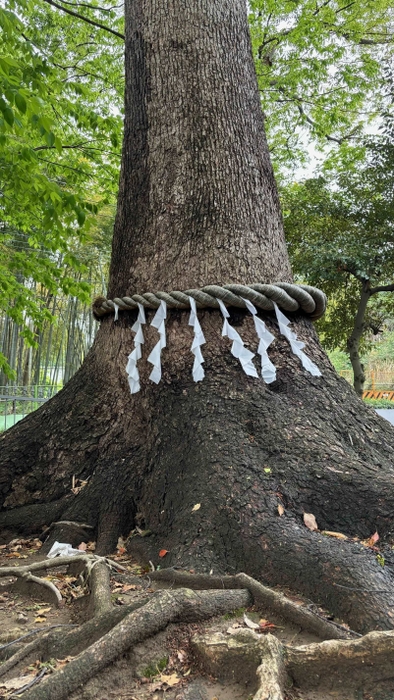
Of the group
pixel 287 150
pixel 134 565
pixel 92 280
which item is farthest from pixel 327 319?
pixel 134 565

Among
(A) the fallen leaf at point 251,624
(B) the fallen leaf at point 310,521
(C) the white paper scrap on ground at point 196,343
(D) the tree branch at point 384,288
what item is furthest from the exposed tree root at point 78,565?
(D) the tree branch at point 384,288

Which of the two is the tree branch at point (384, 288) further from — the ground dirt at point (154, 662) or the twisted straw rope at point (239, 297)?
the ground dirt at point (154, 662)

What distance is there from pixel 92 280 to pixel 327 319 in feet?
22.8

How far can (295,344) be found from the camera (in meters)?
2.48

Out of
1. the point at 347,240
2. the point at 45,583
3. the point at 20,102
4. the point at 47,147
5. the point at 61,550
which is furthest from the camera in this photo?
the point at 347,240

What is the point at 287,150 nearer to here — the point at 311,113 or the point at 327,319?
the point at 311,113

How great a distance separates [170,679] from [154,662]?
64 millimetres

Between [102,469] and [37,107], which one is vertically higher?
[37,107]

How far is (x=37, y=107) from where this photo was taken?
2863 millimetres

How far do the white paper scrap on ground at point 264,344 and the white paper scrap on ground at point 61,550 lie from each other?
3.79ft

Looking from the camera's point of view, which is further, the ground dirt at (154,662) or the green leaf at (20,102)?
the green leaf at (20,102)

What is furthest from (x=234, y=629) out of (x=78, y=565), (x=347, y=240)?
(x=347, y=240)

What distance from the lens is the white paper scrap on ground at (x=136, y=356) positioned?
2.55 meters

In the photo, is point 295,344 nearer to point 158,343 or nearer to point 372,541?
point 158,343
